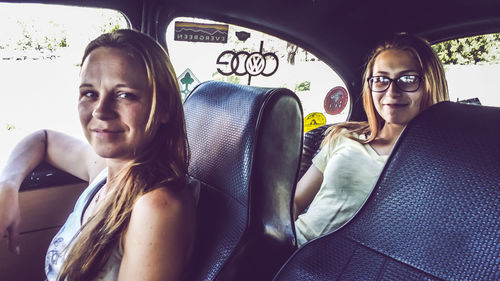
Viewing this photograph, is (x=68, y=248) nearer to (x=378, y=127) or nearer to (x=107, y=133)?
(x=107, y=133)

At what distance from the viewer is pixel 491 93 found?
2184mm

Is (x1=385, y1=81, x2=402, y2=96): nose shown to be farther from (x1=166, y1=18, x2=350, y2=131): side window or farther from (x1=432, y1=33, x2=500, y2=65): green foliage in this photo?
(x1=432, y1=33, x2=500, y2=65): green foliage

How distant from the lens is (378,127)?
1839 millimetres

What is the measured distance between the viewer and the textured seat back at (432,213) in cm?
68

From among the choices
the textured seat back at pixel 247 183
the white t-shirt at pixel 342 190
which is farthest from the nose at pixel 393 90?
the textured seat back at pixel 247 183

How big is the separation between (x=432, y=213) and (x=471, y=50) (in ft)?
6.33

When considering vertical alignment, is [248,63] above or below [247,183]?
above

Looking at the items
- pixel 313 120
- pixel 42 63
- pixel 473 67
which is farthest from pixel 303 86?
pixel 42 63

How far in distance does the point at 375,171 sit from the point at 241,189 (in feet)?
2.57

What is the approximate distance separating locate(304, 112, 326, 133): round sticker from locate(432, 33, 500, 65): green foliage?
31.8 inches

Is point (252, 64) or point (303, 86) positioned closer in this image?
point (252, 64)

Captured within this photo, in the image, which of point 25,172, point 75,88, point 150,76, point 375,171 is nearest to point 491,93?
point 375,171

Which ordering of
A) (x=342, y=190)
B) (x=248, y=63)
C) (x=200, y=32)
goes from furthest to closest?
(x=248, y=63)
(x=200, y=32)
(x=342, y=190)

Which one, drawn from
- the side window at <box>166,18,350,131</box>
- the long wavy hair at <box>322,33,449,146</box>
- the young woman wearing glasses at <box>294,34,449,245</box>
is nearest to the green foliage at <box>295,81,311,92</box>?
the side window at <box>166,18,350,131</box>
